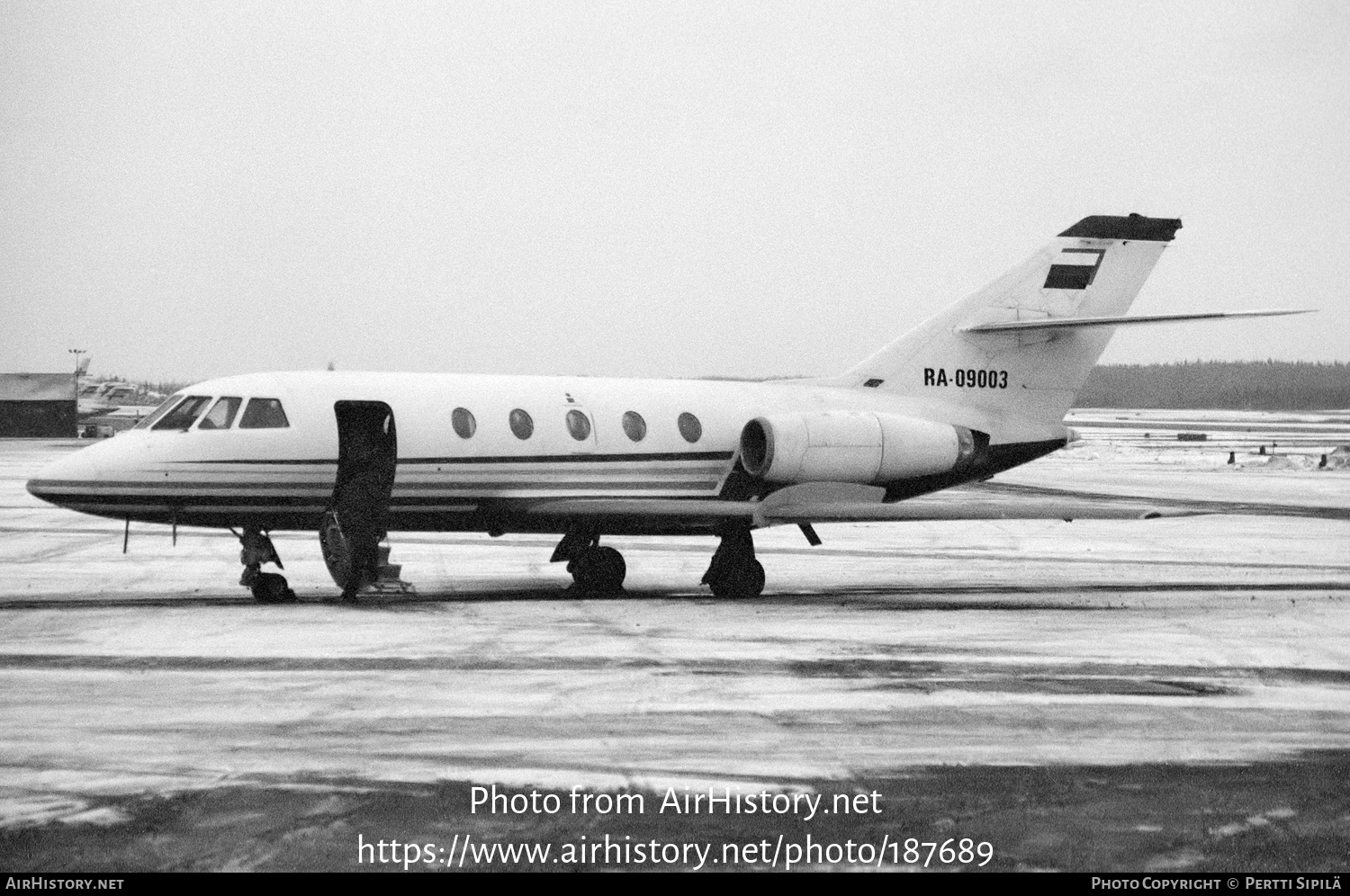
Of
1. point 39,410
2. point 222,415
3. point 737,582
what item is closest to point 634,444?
point 737,582

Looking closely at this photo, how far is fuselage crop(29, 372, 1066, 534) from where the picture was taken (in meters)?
18.8

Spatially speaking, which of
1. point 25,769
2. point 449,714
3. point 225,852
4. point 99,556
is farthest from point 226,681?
point 99,556

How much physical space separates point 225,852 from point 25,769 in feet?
7.88

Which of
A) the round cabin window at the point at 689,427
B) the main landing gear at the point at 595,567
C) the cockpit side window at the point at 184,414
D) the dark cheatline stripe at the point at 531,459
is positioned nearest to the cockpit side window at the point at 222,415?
the cockpit side window at the point at 184,414

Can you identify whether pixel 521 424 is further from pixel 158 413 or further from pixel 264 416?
pixel 158 413

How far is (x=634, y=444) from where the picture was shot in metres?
21.5

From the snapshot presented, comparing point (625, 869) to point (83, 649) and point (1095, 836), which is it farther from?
point (83, 649)

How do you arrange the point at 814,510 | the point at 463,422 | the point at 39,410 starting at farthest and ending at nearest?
the point at 39,410 → the point at 463,422 → the point at 814,510

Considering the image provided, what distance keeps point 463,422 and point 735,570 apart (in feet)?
12.6

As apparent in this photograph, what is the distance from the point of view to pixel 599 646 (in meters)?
15.1

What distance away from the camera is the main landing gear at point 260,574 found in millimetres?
18969

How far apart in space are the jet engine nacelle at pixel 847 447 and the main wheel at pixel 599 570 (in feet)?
7.28

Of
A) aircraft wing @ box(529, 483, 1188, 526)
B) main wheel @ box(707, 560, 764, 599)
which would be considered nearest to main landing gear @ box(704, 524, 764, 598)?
main wheel @ box(707, 560, 764, 599)

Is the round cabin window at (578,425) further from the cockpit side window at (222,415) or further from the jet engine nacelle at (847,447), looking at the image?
the cockpit side window at (222,415)
